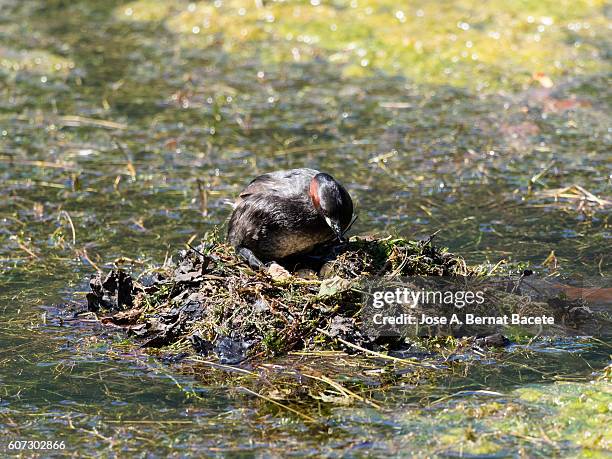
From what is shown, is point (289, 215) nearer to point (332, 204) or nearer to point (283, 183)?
point (283, 183)

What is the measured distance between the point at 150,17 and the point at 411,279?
30.2 feet

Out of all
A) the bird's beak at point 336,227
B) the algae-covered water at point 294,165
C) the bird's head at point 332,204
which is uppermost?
the bird's head at point 332,204

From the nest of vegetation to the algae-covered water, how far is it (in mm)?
258

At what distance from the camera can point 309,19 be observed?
44.6 ft

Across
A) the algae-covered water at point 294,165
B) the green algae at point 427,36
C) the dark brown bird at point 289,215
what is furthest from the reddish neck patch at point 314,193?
the green algae at point 427,36

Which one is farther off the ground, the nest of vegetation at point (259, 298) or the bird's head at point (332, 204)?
the bird's head at point (332, 204)

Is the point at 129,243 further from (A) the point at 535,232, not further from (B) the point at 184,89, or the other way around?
(B) the point at 184,89

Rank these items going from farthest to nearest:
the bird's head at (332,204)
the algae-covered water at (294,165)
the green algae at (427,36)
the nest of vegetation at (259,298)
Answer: the green algae at (427,36), the bird's head at (332,204), the nest of vegetation at (259,298), the algae-covered water at (294,165)

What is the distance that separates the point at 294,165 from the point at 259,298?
3.65 metres

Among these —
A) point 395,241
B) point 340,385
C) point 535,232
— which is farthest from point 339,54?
point 340,385

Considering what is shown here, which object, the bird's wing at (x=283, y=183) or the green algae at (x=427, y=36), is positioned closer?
the bird's wing at (x=283, y=183)

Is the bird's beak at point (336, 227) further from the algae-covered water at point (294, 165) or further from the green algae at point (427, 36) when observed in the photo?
the green algae at point (427, 36)

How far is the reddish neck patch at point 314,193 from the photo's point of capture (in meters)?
6.59

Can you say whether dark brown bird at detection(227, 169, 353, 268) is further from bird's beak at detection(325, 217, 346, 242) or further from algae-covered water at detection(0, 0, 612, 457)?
algae-covered water at detection(0, 0, 612, 457)
